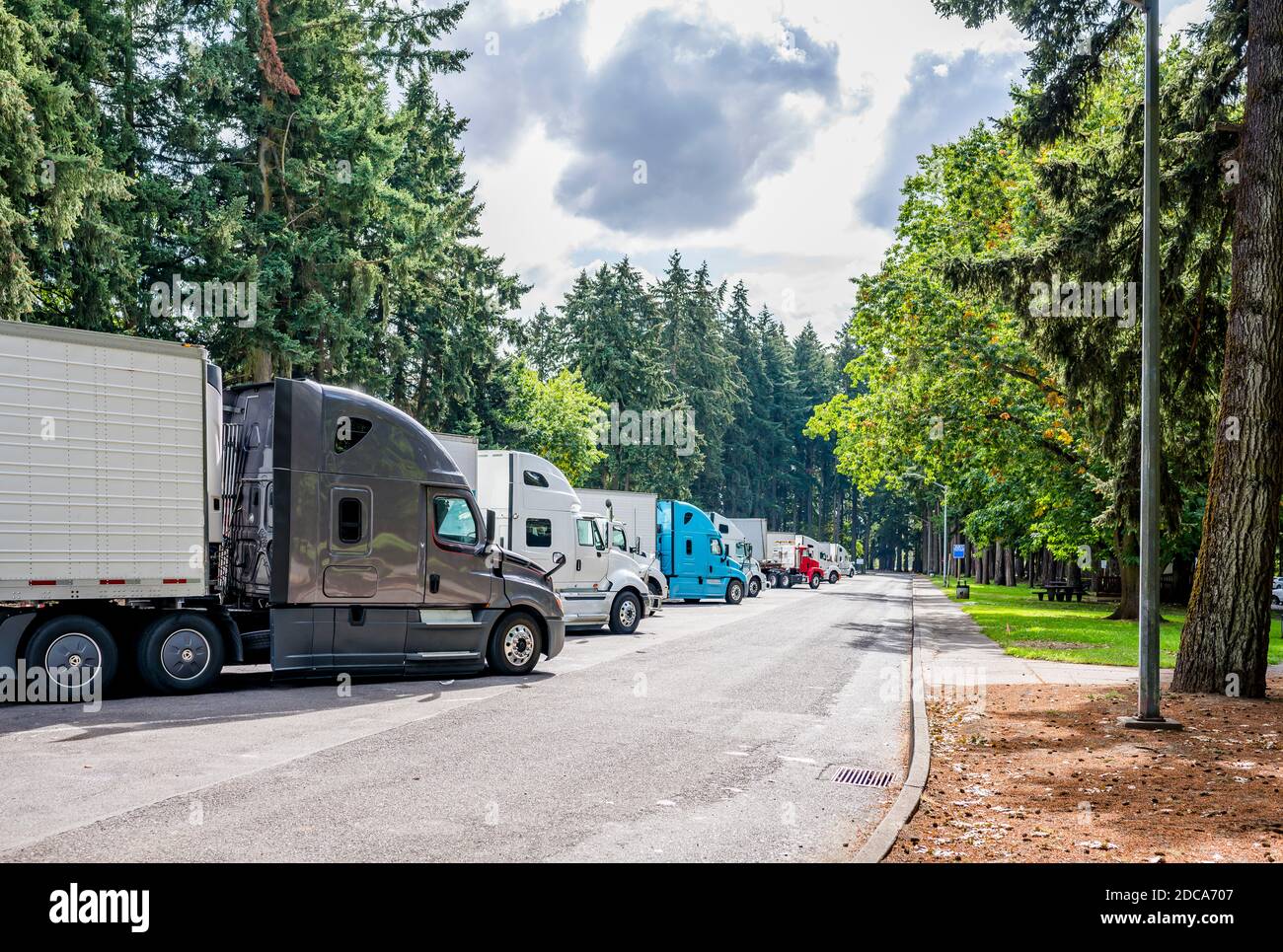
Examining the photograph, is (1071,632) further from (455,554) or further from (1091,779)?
(1091,779)

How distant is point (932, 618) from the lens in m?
29.8

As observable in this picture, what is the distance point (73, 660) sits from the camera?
11266 mm

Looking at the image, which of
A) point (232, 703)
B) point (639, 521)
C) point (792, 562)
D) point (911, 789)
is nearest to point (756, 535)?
point (792, 562)

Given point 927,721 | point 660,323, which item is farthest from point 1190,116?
point 660,323

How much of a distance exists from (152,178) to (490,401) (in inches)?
996

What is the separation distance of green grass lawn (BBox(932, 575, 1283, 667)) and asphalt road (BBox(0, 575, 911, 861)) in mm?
5334

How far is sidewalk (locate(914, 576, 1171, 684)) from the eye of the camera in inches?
584

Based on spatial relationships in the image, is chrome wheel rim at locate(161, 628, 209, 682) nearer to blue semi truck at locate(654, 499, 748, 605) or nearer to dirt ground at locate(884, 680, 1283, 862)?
dirt ground at locate(884, 680, 1283, 862)

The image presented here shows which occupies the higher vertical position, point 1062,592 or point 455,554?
point 455,554

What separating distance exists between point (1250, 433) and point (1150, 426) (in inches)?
108

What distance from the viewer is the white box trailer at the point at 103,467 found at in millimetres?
11016

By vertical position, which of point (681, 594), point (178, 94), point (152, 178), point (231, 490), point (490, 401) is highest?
point (178, 94)

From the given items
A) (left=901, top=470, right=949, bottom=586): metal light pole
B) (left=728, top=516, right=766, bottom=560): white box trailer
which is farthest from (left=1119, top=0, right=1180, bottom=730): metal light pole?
(left=728, top=516, right=766, bottom=560): white box trailer

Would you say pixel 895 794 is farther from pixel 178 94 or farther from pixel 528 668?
pixel 178 94
